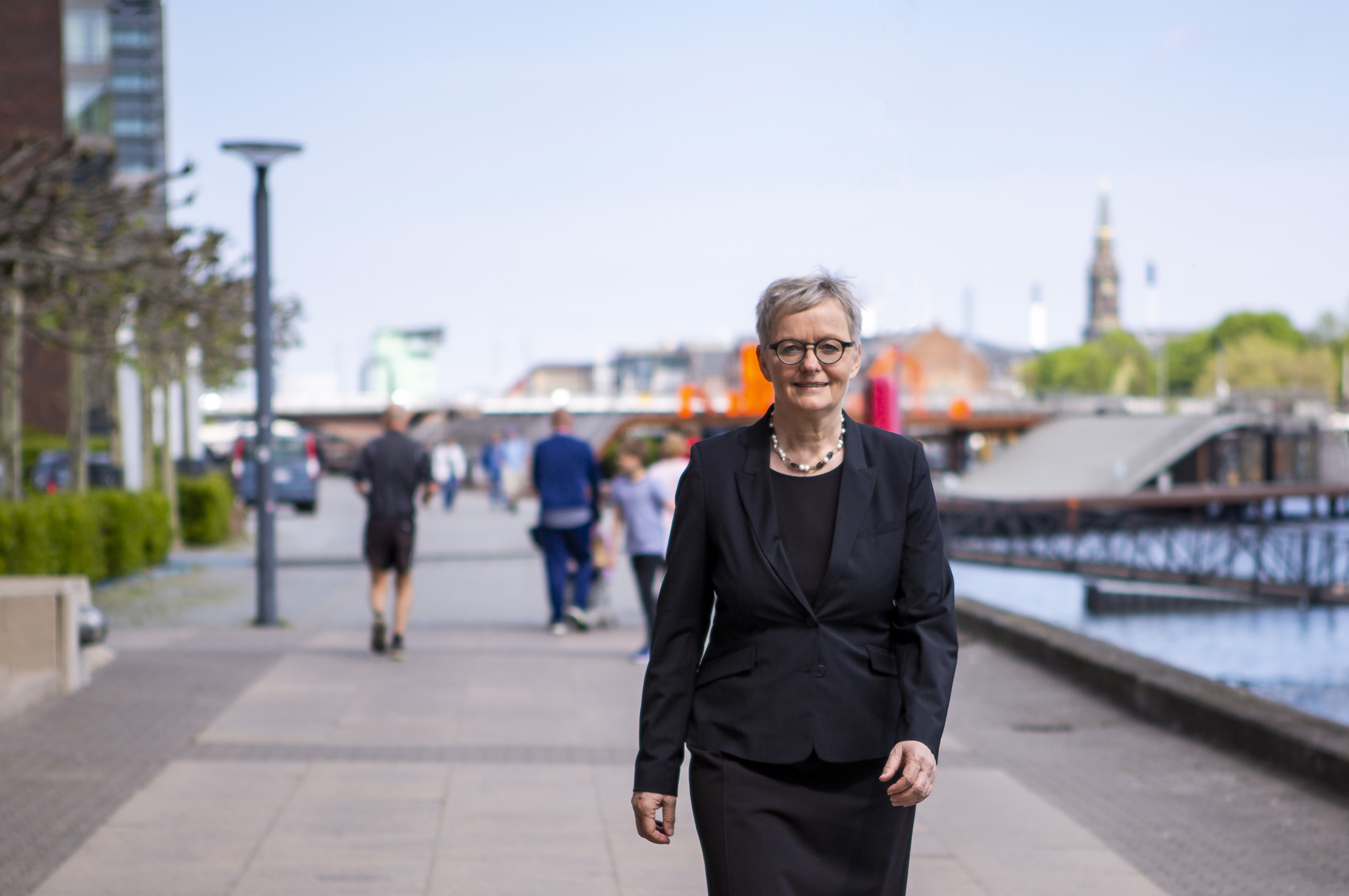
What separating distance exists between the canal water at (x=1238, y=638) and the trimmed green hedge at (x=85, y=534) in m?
8.49

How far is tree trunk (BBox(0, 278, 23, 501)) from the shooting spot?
1470 centimetres

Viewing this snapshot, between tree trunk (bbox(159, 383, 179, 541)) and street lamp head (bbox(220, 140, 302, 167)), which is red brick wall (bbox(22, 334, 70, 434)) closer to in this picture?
tree trunk (bbox(159, 383, 179, 541))

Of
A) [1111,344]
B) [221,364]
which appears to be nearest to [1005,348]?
[1111,344]

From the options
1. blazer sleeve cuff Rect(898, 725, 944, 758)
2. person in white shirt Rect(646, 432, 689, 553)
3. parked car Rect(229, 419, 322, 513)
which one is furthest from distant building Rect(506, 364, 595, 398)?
blazer sleeve cuff Rect(898, 725, 944, 758)

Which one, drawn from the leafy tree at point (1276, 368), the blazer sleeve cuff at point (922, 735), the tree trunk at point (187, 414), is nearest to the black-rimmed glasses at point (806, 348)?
the blazer sleeve cuff at point (922, 735)

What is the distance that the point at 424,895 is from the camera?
189 inches

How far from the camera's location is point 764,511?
289 centimetres

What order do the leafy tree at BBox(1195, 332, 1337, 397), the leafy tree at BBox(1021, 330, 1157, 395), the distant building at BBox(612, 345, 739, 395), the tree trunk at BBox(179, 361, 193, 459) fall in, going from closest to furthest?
the tree trunk at BBox(179, 361, 193, 459) < the leafy tree at BBox(1195, 332, 1337, 397) < the leafy tree at BBox(1021, 330, 1157, 395) < the distant building at BBox(612, 345, 739, 395)

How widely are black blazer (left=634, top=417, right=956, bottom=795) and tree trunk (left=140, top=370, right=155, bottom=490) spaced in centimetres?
2055

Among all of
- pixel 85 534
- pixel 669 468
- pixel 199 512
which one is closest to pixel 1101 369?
pixel 199 512

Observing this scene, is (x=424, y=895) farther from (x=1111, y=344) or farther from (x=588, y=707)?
(x=1111, y=344)

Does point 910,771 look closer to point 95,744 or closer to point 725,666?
point 725,666

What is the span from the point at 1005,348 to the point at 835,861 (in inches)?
7426

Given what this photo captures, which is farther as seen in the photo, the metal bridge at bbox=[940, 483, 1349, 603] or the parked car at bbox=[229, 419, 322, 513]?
the parked car at bbox=[229, 419, 322, 513]
